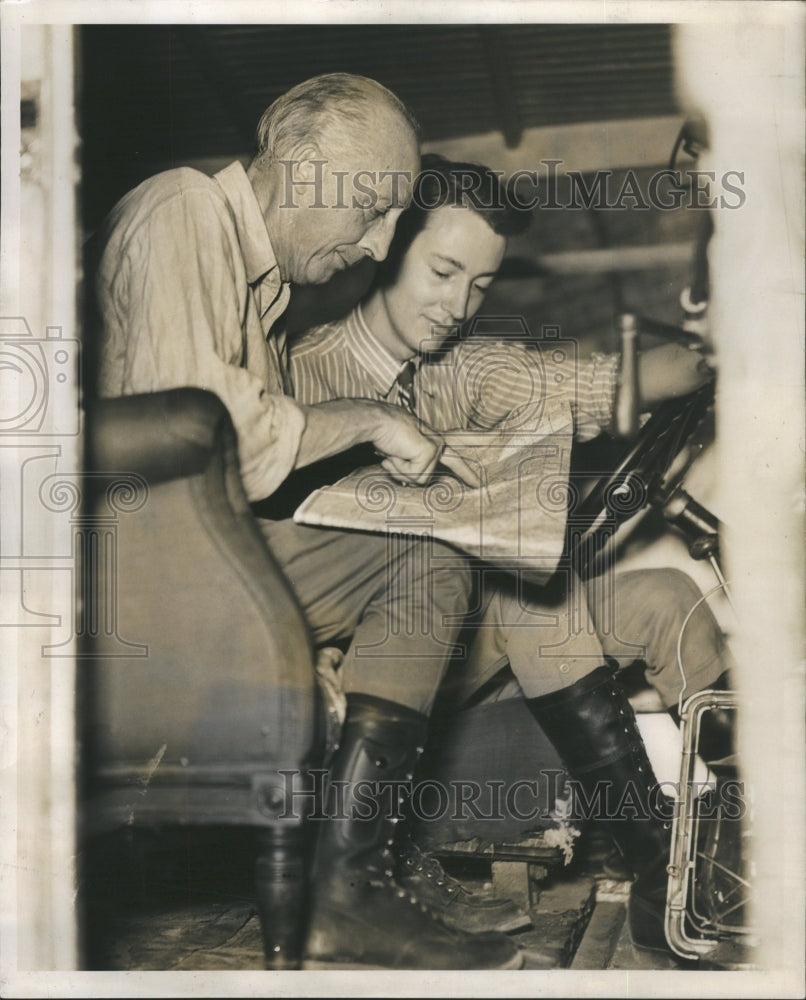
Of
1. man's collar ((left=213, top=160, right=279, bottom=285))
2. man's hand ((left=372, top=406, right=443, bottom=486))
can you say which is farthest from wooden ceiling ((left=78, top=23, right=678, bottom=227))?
man's hand ((left=372, top=406, right=443, bottom=486))

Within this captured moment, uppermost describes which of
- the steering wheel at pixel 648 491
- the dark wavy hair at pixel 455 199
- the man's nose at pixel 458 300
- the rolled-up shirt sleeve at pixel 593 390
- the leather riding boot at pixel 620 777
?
the dark wavy hair at pixel 455 199

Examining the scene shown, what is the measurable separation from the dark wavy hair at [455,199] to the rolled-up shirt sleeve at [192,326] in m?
0.52

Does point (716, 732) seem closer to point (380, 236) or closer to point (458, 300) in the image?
point (458, 300)

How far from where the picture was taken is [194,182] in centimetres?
366

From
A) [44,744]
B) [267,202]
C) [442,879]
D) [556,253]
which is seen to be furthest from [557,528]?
[44,744]

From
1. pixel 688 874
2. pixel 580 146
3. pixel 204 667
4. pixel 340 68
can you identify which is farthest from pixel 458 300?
pixel 688 874

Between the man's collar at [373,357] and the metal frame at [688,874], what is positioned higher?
the man's collar at [373,357]

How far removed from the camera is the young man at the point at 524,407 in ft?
12.0

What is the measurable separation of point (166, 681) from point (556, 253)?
1766mm

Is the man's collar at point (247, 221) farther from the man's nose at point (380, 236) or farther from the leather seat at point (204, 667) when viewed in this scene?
the leather seat at point (204, 667)

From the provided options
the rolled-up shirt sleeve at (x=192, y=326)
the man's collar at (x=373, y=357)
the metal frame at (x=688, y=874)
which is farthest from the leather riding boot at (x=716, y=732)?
the rolled-up shirt sleeve at (x=192, y=326)

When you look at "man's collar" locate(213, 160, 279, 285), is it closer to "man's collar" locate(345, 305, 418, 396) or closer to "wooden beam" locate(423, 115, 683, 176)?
"man's collar" locate(345, 305, 418, 396)

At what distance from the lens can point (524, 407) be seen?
3.72 m

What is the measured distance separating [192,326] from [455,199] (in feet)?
2.95
